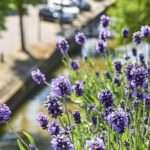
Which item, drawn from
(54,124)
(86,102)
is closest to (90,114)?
(86,102)

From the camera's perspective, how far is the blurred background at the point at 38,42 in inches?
1210

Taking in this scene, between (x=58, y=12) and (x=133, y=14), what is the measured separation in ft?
49.2

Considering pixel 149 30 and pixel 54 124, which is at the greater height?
pixel 149 30

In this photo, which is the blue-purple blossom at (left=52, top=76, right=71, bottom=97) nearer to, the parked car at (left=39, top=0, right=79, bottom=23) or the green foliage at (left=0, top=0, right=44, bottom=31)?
the green foliage at (left=0, top=0, right=44, bottom=31)

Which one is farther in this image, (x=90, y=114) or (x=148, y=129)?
(x=90, y=114)

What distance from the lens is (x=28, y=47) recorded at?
40188 millimetres

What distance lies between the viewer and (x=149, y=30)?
15188mm

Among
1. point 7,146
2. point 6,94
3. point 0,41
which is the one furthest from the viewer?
point 0,41

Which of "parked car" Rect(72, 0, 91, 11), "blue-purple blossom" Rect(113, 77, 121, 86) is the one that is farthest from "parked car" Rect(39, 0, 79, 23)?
"blue-purple blossom" Rect(113, 77, 121, 86)

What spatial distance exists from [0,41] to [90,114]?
90.3 ft

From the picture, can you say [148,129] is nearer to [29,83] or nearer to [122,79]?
[122,79]

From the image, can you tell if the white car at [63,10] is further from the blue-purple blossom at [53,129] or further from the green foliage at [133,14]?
the blue-purple blossom at [53,129]

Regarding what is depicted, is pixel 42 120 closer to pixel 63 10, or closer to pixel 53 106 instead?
pixel 53 106

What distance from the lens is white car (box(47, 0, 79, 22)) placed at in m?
49.2
